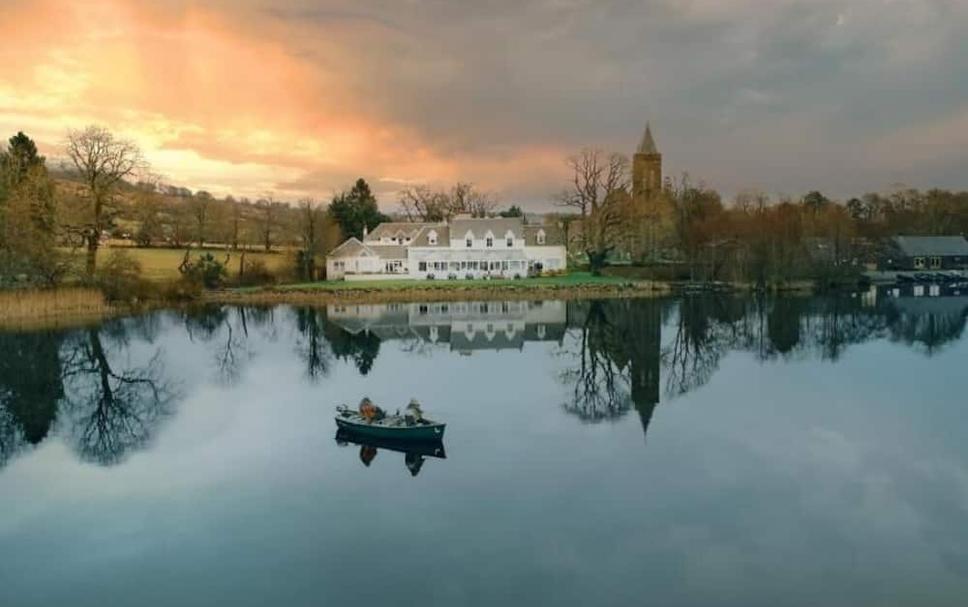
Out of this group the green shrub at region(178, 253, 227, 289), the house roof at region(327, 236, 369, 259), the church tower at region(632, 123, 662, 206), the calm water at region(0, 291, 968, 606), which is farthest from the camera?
the church tower at region(632, 123, 662, 206)

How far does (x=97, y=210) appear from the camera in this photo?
50.9 metres

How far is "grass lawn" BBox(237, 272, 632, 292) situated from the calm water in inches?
1084

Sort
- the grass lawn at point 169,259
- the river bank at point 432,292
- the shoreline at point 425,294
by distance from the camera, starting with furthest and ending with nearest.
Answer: the grass lawn at point 169,259, the river bank at point 432,292, the shoreline at point 425,294

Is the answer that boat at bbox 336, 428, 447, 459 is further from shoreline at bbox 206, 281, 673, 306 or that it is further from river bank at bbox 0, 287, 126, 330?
shoreline at bbox 206, 281, 673, 306

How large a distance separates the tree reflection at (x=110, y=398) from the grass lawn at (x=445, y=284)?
2460cm

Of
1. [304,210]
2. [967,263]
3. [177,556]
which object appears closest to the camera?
[177,556]

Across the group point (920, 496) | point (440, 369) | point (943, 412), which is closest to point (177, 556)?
point (920, 496)

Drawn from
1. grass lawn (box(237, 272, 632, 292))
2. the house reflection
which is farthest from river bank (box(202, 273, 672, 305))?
the house reflection

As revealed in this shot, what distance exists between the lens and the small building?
80.3 meters

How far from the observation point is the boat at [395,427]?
16.1 m

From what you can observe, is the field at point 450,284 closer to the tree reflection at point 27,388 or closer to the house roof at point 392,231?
the house roof at point 392,231

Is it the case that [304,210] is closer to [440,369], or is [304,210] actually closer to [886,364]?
[440,369]

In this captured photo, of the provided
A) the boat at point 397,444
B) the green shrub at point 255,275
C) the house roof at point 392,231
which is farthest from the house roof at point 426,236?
the boat at point 397,444

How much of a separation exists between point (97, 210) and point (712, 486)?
4820 cm
